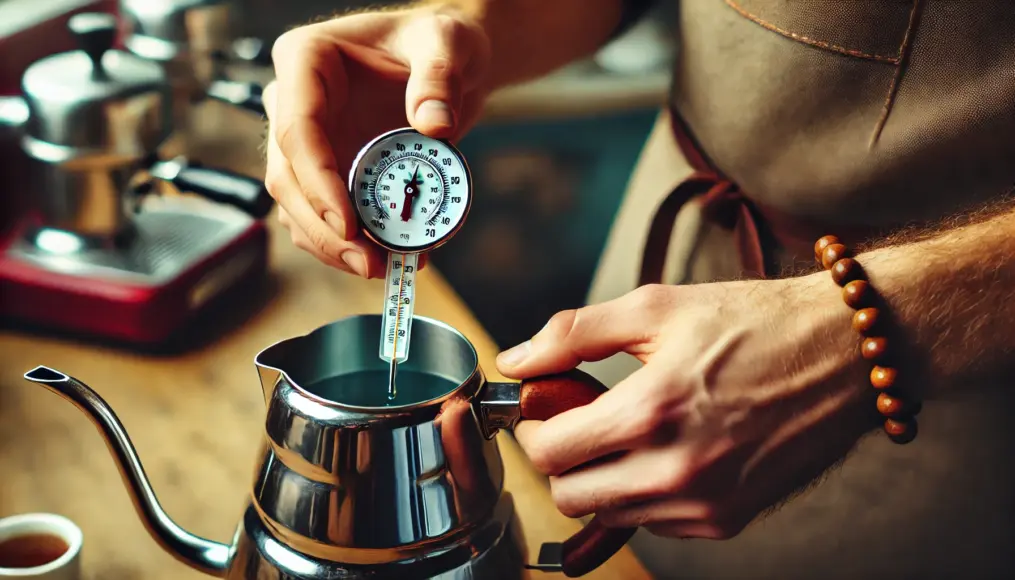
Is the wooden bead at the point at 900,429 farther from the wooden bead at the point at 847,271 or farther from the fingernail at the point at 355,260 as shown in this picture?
the fingernail at the point at 355,260

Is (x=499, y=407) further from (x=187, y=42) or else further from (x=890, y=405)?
(x=187, y=42)

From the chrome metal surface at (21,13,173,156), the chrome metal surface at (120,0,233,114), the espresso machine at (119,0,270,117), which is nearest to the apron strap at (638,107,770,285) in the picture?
the chrome metal surface at (21,13,173,156)

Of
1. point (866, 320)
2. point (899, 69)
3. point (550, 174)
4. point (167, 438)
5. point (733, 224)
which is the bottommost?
point (550, 174)

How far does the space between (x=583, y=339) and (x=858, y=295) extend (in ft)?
0.74

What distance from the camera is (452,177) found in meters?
0.72

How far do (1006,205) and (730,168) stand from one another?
0.27m

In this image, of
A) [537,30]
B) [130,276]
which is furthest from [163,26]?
[537,30]

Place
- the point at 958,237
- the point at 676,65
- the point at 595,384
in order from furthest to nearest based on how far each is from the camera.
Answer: the point at 676,65
the point at 958,237
the point at 595,384

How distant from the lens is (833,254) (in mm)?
762

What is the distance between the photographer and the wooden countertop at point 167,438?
0.90m

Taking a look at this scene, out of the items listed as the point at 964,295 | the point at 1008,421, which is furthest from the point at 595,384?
the point at 1008,421

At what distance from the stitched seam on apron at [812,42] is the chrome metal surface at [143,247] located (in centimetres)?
72

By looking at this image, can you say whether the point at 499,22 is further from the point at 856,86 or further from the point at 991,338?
the point at 991,338

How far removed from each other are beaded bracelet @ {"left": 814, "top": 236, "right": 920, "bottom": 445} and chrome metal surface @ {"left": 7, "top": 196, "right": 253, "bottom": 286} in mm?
803
